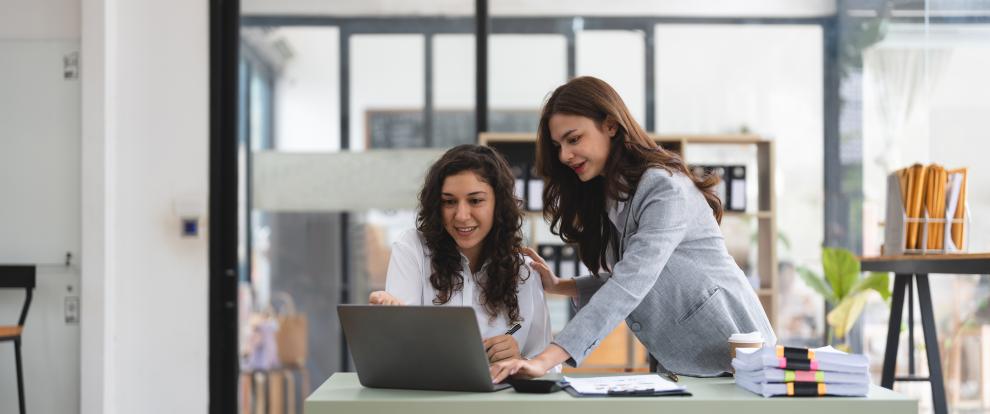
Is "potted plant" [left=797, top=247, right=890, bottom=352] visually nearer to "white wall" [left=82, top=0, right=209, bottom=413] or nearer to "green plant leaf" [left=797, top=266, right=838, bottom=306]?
"green plant leaf" [left=797, top=266, right=838, bottom=306]

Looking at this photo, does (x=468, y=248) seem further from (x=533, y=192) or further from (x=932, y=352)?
(x=533, y=192)

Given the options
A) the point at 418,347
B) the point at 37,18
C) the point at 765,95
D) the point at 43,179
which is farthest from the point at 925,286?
the point at 37,18

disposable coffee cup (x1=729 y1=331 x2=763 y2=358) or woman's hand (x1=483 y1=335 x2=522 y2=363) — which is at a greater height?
disposable coffee cup (x1=729 y1=331 x2=763 y2=358)

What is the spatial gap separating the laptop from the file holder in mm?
1927

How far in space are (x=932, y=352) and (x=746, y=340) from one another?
1.46 meters

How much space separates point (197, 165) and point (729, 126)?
2407 mm

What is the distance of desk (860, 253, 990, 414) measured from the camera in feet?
9.39

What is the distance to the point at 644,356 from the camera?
14.3ft

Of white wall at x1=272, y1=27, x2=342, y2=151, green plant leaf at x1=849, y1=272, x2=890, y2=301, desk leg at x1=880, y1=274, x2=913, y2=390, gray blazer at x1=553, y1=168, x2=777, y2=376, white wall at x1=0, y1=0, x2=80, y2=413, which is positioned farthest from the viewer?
white wall at x1=272, y1=27, x2=342, y2=151

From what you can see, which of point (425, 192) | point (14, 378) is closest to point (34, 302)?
point (14, 378)

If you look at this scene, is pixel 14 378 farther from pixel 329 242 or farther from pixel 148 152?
pixel 329 242

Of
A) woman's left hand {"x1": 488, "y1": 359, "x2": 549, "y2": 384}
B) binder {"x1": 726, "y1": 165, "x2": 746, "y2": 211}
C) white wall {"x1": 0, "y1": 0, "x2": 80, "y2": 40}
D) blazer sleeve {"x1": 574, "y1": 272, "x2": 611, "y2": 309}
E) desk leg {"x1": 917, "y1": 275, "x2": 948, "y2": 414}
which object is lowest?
desk leg {"x1": 917, "y1": 275, "x2": 948, "y2": 414}

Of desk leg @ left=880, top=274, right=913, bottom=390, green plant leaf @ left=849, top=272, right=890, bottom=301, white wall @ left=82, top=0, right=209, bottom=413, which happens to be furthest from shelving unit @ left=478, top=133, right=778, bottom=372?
white wall @ left=82, top=0, right=209, bottom=413

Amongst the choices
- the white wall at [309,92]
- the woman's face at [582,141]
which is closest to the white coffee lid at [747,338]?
the woman's face at [582,141]
